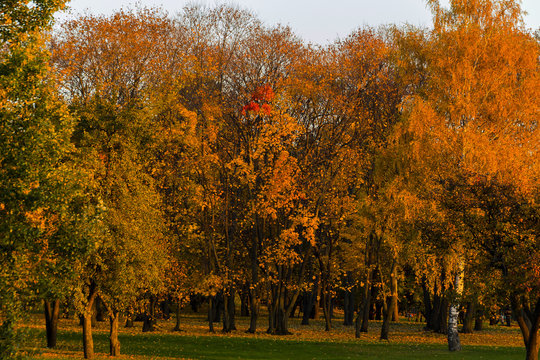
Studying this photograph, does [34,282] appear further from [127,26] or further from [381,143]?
[127,26]

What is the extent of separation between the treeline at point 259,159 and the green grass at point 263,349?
2134 millimetres

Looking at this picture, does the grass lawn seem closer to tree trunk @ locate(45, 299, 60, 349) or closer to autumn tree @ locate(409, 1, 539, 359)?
tree trunk @ locate(45, 299, 60, 349)

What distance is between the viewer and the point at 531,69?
3772 cm

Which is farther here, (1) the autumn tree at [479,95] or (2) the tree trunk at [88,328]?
(1) the autumn tree at [479,95]

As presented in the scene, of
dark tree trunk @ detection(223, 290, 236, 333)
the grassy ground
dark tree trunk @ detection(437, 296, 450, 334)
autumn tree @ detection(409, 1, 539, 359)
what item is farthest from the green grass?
dark tree trunk @ detection(437, 296, 450, 334)

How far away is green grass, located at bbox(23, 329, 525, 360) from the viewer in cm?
3234

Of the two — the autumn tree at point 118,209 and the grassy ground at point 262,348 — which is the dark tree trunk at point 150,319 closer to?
the grassy ground at point 262,348

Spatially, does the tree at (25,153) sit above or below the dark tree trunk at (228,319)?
above

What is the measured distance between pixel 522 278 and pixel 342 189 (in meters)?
28.1

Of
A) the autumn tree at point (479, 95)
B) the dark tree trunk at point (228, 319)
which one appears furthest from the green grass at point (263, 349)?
the dark tree trunk at point (228, 319)

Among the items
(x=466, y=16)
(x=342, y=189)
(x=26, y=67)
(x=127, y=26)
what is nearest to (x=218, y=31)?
(x=127, y=26)

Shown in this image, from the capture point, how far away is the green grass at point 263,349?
106ft

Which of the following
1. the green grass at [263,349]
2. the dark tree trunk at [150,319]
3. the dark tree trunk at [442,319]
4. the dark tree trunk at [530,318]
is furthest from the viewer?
the dark tree trunk at [442,319]

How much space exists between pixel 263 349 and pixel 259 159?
1593 centimetres
